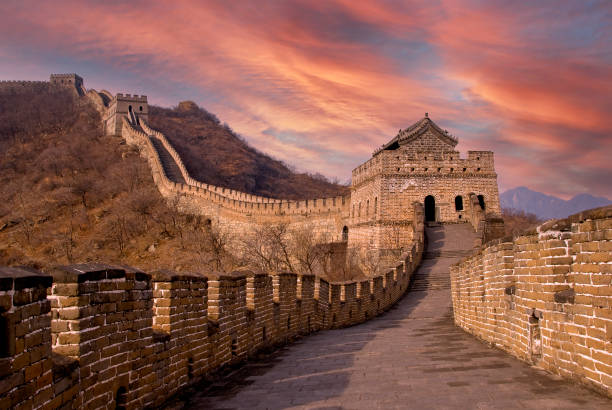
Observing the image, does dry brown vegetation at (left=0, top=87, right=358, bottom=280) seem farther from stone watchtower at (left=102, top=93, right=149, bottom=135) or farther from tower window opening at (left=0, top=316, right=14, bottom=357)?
tower window opening at (left=0, top=316, right=14, bottom=357)

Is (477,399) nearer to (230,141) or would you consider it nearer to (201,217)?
(201,217)

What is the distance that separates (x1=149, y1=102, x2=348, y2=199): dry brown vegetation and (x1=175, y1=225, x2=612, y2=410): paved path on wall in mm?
56438

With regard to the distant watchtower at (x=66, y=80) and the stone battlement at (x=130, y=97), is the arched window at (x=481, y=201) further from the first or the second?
the distant watchtower at (x=66, y=80)

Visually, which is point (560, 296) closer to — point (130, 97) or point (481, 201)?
point (481, 201)

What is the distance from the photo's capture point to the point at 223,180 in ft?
239

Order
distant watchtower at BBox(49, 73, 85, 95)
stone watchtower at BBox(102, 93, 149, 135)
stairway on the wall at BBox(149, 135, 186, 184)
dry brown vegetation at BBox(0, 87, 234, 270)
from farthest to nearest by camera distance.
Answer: distant watchtower at BBox(49, 73, 85, 95) < stone watchtower at BBox(102, 93, 149, 135) < stairway on the wall at BBox(149, 135, 186, 184) < dry brown vegetation at BBox(0, 87, 234, 270)

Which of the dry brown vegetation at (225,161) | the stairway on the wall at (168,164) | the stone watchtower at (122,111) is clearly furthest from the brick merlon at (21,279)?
the stone watchtower at (122,111)

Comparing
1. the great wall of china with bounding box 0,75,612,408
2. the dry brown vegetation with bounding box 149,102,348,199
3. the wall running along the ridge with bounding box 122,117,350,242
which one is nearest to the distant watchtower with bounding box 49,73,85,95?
the dry brown vegetation with bounding box 149,102,348,199

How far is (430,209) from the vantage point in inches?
1310

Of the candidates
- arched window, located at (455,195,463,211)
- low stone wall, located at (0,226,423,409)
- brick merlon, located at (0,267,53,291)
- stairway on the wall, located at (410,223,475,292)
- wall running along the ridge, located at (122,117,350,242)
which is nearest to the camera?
brick merlon, located at (0,267,53,291)

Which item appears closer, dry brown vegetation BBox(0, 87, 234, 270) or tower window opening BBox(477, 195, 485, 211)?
tower window opening BBox(477, 195, 485, 211)

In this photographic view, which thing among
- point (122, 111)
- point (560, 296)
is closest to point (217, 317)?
point (560, 296)

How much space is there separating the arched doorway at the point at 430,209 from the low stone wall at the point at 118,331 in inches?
930

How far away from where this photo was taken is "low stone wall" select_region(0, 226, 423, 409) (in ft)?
11.5
